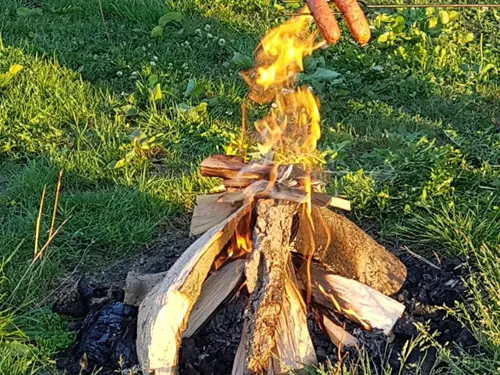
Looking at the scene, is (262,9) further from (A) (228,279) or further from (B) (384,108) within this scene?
(A) (228,279)

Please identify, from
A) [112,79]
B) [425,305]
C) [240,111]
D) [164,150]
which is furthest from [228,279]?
[112,79]

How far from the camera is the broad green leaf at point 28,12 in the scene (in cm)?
640

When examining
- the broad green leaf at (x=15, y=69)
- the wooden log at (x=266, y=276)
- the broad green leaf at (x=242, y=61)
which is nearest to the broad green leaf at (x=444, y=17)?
the broad green leaf at (x=242, y=61)

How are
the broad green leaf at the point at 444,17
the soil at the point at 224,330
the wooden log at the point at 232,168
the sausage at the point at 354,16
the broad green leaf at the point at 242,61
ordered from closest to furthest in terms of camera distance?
the sausage at the point at 354,16 < the soil at the point at 224,330 < the wooden log at the point at 232,168 < the broad green leaf at the point at 242,61 < the broad green leaf at the point at 444,17

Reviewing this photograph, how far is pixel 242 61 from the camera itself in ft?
18.6

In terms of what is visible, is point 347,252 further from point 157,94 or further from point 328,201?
point 157,94

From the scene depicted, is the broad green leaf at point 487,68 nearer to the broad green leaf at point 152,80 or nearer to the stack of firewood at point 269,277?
the broad green leaf at point 152,80

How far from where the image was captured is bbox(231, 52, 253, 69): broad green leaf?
18.6ft

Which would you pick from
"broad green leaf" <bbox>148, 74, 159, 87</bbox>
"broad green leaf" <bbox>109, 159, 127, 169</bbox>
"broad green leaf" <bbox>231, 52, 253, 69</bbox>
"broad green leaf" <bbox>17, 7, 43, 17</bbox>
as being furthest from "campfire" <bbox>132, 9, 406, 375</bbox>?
"broad green leaf" <bbox>17, 7, 43, 17</bbox>

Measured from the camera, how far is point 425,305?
11.1 feet

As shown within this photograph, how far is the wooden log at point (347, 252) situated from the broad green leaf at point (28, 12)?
3.91m

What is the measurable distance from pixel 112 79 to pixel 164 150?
1028 millimetres

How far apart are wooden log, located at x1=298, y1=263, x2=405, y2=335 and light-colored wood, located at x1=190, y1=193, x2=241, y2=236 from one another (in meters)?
0.42

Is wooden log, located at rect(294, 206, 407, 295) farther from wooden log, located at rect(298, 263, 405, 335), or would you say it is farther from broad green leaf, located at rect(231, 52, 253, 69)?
broad green leaf, located at rect(231, 52, 253, 69)
